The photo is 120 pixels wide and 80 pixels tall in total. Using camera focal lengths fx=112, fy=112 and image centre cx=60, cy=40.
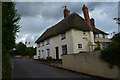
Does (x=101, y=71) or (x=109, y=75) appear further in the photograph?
(x=101, y=71)

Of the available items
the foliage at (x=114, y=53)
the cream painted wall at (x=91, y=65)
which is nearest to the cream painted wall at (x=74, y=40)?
the cream painted wall at (x=91, y=65)

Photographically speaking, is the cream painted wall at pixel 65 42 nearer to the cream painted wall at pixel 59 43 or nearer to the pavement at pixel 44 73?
the cream painted wall at pixel 59 43

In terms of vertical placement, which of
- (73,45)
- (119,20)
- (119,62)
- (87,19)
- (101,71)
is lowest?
(101,71)

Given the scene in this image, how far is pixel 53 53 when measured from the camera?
73.0ft

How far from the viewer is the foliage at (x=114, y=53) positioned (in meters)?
6.20

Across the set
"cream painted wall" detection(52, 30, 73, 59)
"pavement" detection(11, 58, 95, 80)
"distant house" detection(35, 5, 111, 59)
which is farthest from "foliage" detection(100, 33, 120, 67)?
"cream painted wall" detection(52, 30, 73, 59)

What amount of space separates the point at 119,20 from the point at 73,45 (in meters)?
10.8

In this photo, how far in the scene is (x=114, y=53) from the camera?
640 centimetres

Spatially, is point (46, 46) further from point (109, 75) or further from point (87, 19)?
point (109, 75)

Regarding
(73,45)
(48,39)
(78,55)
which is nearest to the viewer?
(78,55)

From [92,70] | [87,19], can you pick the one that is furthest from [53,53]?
[92,70]

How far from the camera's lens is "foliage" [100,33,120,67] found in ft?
20.3

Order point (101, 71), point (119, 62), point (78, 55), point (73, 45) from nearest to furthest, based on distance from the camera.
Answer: point (119, 62), point (101, 71), point (78, 55), point (73, 45)

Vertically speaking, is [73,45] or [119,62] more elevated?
[73,45]
